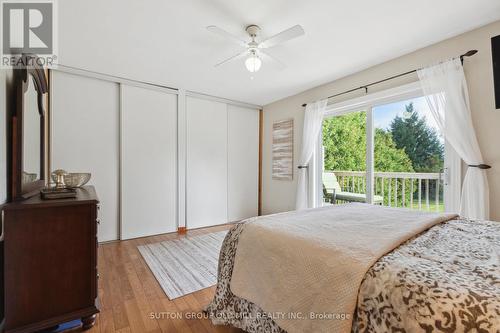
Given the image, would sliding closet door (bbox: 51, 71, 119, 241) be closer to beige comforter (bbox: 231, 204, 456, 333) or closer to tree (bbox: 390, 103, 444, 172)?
beige comforter (bbox: 231, 204, 456, 333)

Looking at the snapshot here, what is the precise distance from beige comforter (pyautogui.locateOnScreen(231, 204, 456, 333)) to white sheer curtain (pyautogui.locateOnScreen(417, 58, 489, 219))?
81 cm

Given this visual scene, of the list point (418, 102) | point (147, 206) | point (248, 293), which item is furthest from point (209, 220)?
point (418, 102)

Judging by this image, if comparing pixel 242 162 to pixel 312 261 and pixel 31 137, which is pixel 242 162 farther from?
pixel 312 261

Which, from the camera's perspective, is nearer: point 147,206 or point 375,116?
point 375,116

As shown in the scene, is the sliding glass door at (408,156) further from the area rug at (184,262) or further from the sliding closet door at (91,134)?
the sliding closet door at (91,134)

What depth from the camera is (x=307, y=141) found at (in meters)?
3.82

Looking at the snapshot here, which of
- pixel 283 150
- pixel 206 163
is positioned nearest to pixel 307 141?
pixel 283 150

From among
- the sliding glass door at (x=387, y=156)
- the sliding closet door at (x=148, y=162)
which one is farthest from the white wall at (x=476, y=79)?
the sliding closet door at (x=148, y=162)

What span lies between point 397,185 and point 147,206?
3.62 metres

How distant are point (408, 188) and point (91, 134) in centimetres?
430

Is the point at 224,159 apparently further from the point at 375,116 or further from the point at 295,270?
the point at 295,270

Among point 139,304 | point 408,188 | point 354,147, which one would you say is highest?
point 354,147

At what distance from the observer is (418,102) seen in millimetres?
2697

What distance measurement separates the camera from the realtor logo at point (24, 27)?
1.57 metres
